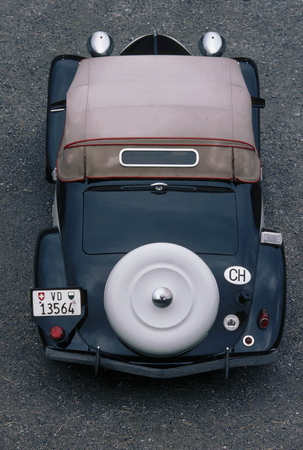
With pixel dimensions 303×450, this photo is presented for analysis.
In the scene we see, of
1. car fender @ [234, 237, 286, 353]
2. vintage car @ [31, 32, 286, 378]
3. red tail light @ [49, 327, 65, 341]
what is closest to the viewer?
vintage car @ [31, 32, 286, 378]

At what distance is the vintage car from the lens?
16.9 feet

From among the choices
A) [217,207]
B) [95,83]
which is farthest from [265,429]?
[95,83]

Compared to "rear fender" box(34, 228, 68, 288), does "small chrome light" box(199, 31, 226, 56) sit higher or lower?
higher

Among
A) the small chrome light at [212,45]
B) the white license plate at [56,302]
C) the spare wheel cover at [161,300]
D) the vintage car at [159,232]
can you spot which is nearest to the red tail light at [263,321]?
the vintage car at [159,232]

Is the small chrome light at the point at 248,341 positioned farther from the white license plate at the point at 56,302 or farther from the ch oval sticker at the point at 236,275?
the white license plate at the point at 56,302

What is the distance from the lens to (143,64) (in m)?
6.33

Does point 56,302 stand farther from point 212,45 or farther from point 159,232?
point 212,45

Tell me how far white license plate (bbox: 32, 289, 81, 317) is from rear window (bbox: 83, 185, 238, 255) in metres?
0.43

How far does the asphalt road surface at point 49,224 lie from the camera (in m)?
5.39

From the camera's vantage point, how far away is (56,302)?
530 centimetres

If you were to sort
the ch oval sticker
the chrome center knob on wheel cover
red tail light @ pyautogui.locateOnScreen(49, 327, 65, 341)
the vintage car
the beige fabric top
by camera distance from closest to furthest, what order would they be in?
the chrome center knob on wheel cover, the vintage car, red tail light @ pyautogui.locateOnScreen(49, 327, 65, 341), the ch oval sticker, the beige fabric top

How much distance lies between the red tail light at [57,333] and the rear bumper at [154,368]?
10cm

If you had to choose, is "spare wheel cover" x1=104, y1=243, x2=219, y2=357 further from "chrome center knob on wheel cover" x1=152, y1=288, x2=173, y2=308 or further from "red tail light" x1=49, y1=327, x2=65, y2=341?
"red tail light" x1=49, y1=327, x2=65, y2=341

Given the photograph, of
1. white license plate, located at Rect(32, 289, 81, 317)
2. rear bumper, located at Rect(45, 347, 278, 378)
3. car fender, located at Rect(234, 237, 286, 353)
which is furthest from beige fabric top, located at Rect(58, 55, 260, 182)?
rear bumper, located at Rect(45, 347, 278, 378)
